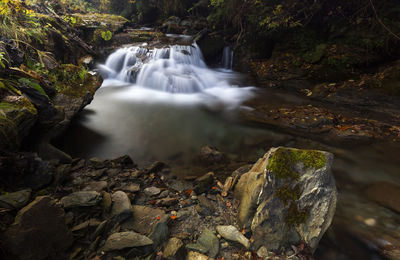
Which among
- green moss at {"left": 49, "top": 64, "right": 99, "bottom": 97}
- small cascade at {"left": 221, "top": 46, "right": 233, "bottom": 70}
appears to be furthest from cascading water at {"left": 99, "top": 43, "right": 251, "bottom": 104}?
green moss at {"left": 49, "top": 64, "right": 99, "bottom": 97}

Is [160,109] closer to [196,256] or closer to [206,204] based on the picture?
[206,204]

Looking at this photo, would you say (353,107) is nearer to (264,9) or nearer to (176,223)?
(264,9)

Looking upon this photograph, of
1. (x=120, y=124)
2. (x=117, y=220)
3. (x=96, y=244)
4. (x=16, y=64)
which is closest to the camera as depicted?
(x=96, y=244)

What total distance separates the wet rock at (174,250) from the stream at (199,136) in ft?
5.29

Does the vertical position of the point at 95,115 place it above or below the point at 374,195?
above

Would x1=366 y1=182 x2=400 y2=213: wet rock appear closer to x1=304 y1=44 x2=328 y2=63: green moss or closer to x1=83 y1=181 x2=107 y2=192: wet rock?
x1=83 y1=181 x2=107 y2=192: wet rock

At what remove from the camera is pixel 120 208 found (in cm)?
244

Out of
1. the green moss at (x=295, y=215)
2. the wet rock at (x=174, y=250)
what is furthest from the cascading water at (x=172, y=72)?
the wet rock at (x=174, y=250)

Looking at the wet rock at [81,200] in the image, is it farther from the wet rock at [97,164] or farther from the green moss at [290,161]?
the green moss at [290,161]

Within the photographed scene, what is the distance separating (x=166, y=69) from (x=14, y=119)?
8135 millimetres

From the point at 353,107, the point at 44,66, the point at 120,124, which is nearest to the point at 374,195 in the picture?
the point at 353,107

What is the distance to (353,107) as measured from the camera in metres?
6.76

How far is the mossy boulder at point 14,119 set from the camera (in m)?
2.49

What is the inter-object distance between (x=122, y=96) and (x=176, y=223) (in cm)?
687
